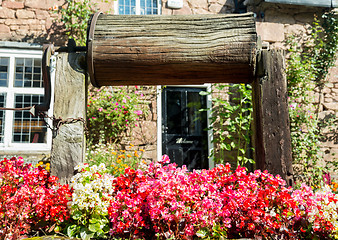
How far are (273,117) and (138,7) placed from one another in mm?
5051

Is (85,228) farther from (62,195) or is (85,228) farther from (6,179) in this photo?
(6,179)

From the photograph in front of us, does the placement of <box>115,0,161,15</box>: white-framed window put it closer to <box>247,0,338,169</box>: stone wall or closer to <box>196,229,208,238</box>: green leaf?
<box>247,0,338,169</box>: stone wall

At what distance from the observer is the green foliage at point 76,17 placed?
225 inches

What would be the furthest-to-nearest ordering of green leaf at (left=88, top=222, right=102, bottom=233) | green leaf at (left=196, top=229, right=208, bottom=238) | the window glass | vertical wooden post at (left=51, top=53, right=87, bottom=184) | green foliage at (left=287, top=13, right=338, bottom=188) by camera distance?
the window glass
green foliage at (left=287, top=13, right=338, bottom=188)
vertical wooden post at (left=51, top=53, right=87, bottom=184)
green leaf at (left=88, top=222, right=102, bottom=233)
green leaf at (left=196, top=229, right=208, bottom=238)

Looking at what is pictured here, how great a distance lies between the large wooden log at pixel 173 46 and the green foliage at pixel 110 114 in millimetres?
3323

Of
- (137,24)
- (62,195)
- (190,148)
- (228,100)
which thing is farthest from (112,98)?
(62,195)

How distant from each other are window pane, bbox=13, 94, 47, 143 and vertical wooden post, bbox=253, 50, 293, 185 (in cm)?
455

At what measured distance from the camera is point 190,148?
Result: 20.5ft

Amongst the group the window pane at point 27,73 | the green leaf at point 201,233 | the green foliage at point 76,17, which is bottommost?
the green leaf at point 201,233

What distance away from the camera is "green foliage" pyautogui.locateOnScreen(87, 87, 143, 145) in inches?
215

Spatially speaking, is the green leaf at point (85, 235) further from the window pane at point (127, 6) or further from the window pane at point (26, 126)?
the window pane at point (127, 6)

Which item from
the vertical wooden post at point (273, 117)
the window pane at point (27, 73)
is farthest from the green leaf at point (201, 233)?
the window pane at point (27, 73)

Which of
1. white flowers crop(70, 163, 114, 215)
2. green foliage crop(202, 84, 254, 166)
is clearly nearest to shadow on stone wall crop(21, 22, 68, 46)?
green foliage crop(202, 84, 254, 166)

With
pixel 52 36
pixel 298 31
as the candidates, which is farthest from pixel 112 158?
pixel 298 31
